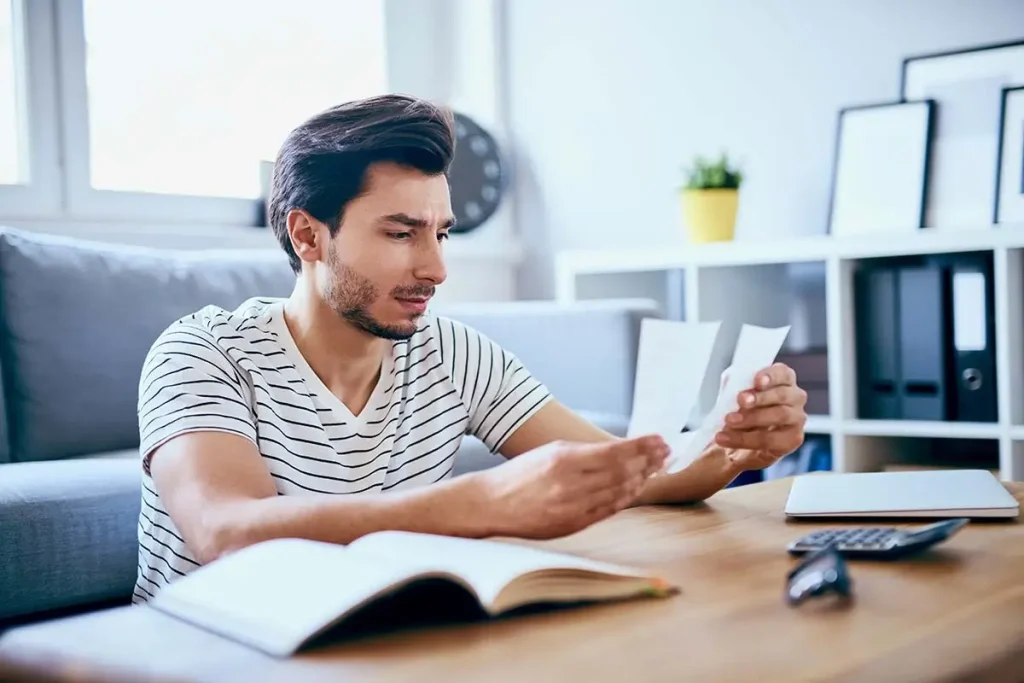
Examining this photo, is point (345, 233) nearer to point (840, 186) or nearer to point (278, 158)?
point (278, 158)

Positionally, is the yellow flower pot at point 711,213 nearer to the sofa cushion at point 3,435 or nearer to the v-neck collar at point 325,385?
the v-neck collar at point 325,385

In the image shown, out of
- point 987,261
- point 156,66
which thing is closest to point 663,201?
point 987,261

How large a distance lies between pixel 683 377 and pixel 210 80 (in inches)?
81.6

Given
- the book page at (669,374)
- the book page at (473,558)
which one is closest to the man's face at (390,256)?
the book page at (669,374)

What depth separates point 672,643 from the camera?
2.36 ft

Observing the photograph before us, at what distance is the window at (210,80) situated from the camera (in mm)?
2648

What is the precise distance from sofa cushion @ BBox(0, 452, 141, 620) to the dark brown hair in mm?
483

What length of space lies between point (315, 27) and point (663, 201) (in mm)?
1081

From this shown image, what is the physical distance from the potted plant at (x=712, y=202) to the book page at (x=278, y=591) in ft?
6.63

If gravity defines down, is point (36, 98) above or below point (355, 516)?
above

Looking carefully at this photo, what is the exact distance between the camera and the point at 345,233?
1.47 metres

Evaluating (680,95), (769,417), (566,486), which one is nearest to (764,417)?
(769,417)

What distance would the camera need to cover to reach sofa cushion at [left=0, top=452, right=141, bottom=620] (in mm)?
1421

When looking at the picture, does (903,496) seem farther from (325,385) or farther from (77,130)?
(77,130)
